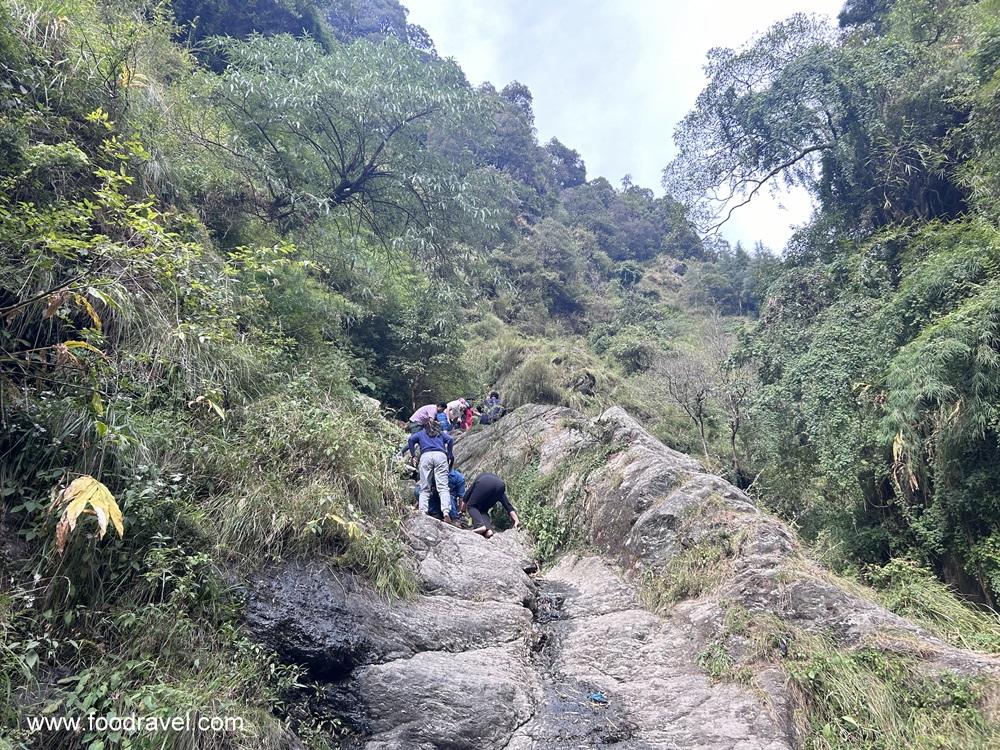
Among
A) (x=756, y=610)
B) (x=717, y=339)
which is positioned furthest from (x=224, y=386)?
(x=717, y=339)

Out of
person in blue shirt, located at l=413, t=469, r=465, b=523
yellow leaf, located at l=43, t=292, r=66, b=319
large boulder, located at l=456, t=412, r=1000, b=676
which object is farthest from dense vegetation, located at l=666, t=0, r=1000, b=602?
yellow leaf, located at l=43, t=292, r=66, b=319

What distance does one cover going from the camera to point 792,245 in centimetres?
1581

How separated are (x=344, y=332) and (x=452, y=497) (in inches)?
196

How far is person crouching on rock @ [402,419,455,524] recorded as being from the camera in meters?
7.52

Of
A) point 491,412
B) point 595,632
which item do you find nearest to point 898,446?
point 595,632

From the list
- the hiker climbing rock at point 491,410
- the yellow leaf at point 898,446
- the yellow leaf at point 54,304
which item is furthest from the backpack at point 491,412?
the yellow leaf at point 54,304

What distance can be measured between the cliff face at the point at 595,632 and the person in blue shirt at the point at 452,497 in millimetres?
1012

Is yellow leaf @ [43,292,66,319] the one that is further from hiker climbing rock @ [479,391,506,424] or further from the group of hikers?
hiker climbing rock @ [479,391,506,424]

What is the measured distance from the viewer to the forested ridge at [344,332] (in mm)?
Result: 3648

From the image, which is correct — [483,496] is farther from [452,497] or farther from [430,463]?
[430,463]

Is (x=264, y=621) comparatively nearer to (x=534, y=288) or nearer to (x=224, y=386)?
(x=224, y=386)

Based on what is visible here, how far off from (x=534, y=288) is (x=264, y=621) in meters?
29.5

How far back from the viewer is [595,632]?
5879mm

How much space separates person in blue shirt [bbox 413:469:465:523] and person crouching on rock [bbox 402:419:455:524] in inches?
3.8
